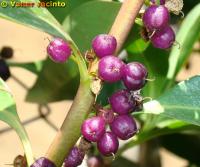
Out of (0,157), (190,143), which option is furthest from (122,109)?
(0,157)

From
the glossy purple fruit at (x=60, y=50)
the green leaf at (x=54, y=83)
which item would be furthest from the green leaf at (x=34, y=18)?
the green leaf at (x=54, y=83)

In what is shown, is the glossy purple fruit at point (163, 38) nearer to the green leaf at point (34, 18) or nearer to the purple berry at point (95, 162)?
the green leaf at point (34, 18)

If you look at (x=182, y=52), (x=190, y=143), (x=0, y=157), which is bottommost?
(x=0, y=157)

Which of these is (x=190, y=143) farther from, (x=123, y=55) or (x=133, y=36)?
(x=133, y=36)

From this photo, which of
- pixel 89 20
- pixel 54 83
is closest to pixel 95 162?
pixel 54 83

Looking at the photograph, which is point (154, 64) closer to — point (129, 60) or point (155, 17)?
point (129, 60)

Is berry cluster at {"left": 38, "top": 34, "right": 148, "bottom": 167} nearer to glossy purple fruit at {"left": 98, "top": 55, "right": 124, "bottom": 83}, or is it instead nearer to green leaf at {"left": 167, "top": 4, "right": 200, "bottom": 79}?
glossy purple fruit at {"left": 98, "top": 55, "right": 124, "bottom": 83}
